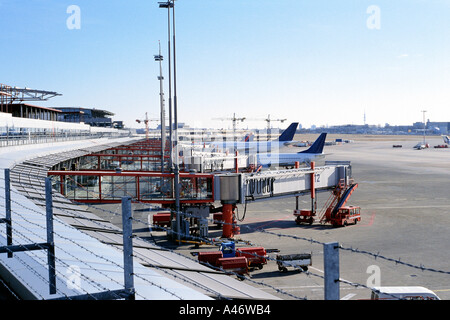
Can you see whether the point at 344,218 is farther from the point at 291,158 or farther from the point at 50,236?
the point at 291,158

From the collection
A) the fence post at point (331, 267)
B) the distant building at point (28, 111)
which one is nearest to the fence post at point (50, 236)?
the fence post at point (331, 267)

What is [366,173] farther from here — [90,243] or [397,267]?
[90,243]

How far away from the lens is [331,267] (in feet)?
12.9

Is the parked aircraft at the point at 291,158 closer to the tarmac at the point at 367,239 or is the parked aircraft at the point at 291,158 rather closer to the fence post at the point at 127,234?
the tarmac at the point at 367,239

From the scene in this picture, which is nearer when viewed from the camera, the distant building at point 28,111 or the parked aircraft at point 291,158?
the parked aircraft at point 291,158

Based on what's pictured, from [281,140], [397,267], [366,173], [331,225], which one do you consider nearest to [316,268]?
[397,267]

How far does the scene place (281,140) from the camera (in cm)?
10794

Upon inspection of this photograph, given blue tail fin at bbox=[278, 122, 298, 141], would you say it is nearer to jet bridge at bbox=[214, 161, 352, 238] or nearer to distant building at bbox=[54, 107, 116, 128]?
jet bridge at bbox=[214, 161, 352, 238]

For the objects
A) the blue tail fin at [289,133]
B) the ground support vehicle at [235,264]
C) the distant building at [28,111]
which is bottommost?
the ground support vehicle at [235,264]

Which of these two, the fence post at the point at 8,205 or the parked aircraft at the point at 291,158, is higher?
the fence post at the point at 8,205

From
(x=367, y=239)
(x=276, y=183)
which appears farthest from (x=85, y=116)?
(x=367, y=239)

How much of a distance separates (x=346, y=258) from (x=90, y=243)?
20884mm

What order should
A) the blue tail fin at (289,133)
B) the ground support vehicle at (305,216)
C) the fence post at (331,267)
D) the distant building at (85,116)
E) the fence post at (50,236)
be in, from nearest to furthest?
1. the fence post at (331,267)
2. the fence post at (50,236)
3. the ground support vehicle at (305,216)
4. the blue tail fin at (289,133)
5. the distant building at (85,116)

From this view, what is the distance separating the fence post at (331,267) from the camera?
3.87 metres
